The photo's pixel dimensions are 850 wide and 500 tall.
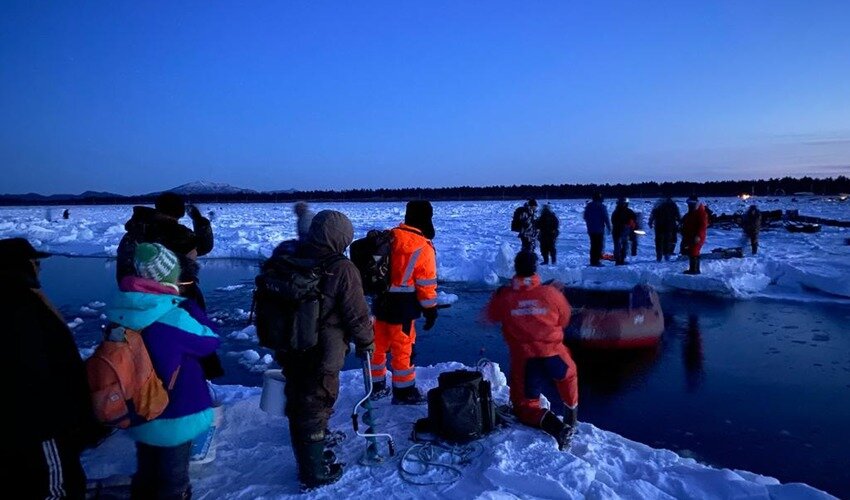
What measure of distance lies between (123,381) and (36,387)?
0.31 meters

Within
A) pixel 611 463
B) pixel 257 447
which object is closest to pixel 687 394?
pixel 611 463

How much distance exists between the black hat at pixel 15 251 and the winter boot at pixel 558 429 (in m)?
3.29

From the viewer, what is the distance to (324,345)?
313 cm

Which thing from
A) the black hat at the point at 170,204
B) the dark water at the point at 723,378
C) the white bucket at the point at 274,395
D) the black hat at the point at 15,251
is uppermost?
the black hat at the point at 170,204

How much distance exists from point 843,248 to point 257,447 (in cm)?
1801

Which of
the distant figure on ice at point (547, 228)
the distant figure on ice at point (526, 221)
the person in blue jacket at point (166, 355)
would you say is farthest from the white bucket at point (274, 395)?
the distant figure on ice at point (547, 228)

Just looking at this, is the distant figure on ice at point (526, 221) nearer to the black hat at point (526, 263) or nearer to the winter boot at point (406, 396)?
the winter boot at point (406, 396)

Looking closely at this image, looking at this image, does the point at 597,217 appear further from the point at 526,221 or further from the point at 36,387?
the point at 36,387

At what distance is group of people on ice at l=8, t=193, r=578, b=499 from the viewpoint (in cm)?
223

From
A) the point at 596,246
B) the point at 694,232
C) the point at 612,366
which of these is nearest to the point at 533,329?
the point at 612,366

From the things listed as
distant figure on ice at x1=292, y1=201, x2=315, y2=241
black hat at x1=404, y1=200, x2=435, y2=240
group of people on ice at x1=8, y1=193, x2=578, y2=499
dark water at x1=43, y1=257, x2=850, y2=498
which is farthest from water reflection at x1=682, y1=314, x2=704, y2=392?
distant figure on ice at x1=292, y1=201, x2=315, y2=241

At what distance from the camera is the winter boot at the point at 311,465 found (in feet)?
10.6

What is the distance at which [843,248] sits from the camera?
620 inches

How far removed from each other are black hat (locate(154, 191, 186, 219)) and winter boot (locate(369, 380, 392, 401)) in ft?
7.15
